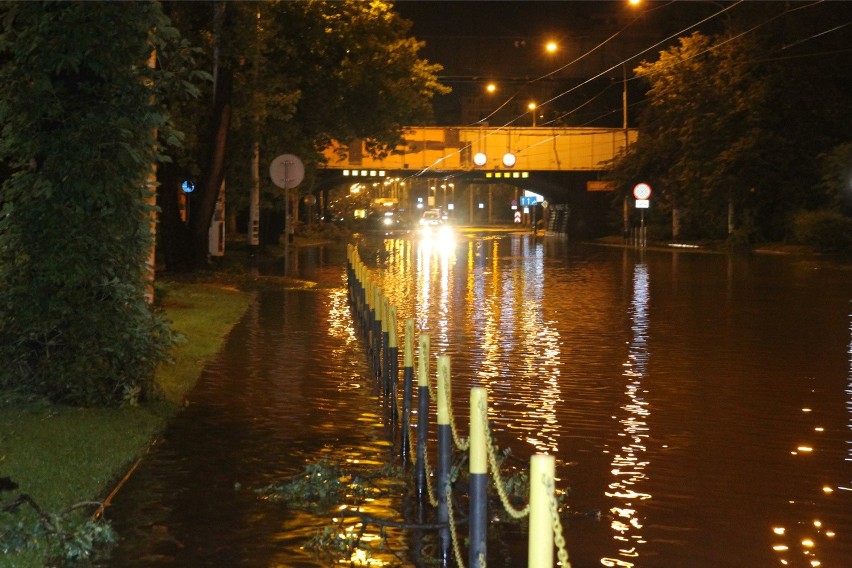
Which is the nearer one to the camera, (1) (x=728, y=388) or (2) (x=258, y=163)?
(1) (x=728, y=388)

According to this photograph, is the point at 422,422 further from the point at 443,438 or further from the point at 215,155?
Result: the point at 215,155

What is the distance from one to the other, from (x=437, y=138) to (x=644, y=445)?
66045mm

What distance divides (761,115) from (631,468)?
46388 millimetres

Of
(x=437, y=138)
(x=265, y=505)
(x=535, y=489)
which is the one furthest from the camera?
(x=437, y=138)

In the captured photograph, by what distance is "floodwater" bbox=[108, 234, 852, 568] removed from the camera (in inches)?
297

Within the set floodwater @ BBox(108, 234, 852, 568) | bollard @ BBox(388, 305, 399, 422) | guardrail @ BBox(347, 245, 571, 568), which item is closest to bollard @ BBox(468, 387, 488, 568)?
guardrail @ BBox(347, 245, 571, 568)

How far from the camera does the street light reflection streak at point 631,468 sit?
7555mm

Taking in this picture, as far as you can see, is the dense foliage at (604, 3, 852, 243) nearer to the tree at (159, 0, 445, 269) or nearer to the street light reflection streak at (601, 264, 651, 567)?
the tree at (159, 0, 445, 269)

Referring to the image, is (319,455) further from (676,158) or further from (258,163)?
(676,158)

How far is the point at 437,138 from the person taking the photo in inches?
2987

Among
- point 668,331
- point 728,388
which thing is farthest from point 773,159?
point 728,388

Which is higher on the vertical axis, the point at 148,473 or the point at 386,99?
the point at 386,99

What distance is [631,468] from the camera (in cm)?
961

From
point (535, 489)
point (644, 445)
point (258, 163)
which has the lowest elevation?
point (644, 445)
